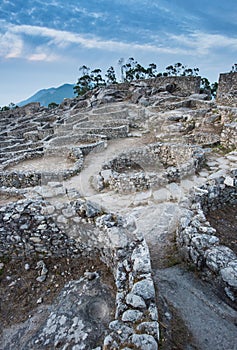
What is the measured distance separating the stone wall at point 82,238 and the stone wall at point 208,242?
118 centimetres

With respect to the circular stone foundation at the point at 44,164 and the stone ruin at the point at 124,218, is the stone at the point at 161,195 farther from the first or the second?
the circular stone foundation at the point at 44,164

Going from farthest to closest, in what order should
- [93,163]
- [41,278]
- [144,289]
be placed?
[93,163] → [41,278] → [144,289]

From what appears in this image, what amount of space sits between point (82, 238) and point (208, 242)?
304 cm

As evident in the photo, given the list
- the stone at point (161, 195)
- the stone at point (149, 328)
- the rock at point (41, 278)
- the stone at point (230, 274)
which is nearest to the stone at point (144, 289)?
the stone at point (149, 328)

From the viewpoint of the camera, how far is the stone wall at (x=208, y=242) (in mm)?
4129

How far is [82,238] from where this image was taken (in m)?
5.67

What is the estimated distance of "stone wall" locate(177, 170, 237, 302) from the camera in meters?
4.13

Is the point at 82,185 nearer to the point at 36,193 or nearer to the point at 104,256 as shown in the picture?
the point at 36,193

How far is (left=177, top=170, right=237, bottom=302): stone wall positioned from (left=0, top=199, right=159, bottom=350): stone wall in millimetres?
1183

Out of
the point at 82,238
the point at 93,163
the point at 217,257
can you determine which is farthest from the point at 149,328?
the point at 93,163

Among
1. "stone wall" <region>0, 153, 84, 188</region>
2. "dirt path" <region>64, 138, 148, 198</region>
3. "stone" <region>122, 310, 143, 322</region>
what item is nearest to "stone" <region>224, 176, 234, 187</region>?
"dirt path" <region>64, 138, 148, 198</region>

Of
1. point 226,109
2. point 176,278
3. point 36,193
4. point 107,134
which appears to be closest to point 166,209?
point 176,278

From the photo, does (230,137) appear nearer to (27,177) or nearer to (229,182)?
(229,182)

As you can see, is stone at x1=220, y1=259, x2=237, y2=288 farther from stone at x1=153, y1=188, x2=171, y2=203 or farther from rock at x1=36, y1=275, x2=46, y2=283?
rock at x1=36, y1=275, x2=46, y2=283
